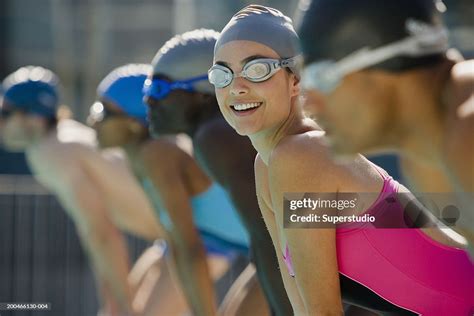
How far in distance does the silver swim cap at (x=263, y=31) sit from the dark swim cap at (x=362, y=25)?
0.97m

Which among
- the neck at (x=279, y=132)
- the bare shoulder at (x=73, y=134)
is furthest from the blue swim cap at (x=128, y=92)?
the neck at (x=279, y=132)

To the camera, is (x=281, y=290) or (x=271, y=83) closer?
(x=271, y=83)

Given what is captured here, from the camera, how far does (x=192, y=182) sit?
6.57m

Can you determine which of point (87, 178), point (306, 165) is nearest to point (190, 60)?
point (306, 165)

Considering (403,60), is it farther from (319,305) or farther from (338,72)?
(319,305)

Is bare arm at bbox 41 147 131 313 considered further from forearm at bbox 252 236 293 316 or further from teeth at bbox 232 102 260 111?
teeth at bbox 232 102 260 111

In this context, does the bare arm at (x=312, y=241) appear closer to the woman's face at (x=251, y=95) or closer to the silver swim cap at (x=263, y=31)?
the woman's face at (x=251, y=95)

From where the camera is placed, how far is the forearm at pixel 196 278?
5930 mm

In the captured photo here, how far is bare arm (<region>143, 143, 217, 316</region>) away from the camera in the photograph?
598 cm

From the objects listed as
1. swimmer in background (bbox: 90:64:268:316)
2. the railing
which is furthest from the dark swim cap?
the railing

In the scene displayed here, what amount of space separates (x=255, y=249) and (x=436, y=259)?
1388 millimetres

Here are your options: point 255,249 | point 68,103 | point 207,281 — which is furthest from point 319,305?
point 68,103

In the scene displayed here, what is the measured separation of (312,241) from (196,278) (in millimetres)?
2565

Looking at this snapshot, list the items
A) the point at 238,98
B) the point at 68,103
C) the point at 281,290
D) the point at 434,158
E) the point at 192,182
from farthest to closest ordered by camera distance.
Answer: the point at 68,103, the point at 192,182, the point at 281,290, the point at 238,98, the point at 434,158
